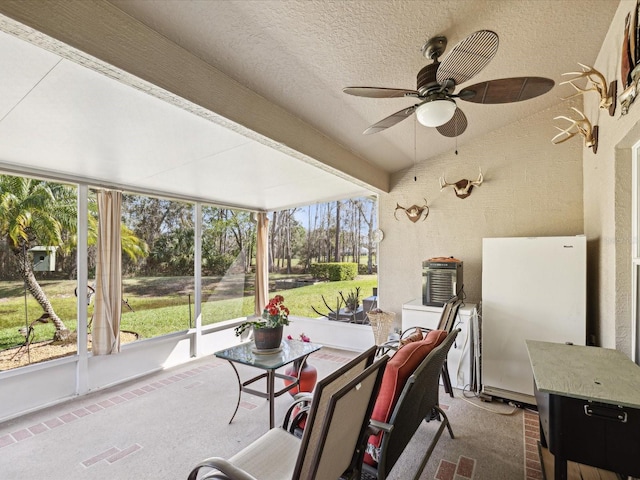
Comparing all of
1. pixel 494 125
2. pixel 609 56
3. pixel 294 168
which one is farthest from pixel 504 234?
pixel 294 168

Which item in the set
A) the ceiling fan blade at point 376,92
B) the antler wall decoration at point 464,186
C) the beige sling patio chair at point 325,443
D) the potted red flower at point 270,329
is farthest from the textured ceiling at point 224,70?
the beige sling patio chair at point 325,443

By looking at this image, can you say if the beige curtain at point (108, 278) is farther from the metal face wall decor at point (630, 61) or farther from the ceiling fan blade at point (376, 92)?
the metal face wall decor at point (630, 61)

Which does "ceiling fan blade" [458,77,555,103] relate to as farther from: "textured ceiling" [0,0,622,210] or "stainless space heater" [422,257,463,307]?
"stainless space heater" [422,257,463,307]

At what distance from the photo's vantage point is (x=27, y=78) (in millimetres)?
1699

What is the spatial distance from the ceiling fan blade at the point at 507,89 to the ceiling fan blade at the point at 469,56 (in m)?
0.18

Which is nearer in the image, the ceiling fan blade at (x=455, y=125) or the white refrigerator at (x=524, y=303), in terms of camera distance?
the ceiling fan blade at (x=455, y=125)

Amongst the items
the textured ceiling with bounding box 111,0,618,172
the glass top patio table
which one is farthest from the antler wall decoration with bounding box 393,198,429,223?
the glass top patio table

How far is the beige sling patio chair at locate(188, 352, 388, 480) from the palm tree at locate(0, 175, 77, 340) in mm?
2954

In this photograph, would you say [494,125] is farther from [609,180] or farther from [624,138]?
[624,138]

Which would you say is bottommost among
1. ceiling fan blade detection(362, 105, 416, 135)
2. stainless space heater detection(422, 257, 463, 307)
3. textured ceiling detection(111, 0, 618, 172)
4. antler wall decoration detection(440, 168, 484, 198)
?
stainless space heater detection(422, 257, 463, 307)

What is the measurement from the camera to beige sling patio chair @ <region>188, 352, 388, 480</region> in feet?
4.10

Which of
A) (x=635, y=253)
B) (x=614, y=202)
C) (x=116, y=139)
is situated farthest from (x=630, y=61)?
(x=116, y=139)

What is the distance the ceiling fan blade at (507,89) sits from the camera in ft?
5.93

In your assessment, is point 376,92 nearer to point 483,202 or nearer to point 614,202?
point 614,202
